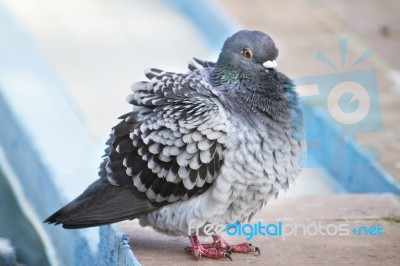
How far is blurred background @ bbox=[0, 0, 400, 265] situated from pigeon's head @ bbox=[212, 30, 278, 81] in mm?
1727

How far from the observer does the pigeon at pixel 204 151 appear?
4645 mm

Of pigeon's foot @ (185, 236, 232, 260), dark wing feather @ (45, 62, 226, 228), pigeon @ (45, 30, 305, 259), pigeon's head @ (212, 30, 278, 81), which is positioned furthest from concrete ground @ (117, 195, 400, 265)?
pigeon's head @ (212, 30, 278, 81)

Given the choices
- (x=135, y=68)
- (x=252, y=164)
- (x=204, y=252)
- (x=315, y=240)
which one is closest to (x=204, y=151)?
(x=252, y=164)

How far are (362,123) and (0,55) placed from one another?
3.45 meters

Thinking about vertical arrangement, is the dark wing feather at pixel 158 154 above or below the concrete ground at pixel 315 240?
above

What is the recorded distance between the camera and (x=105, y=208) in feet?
15.9

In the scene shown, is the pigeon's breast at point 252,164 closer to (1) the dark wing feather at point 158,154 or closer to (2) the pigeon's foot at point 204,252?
(1) the dark wing feather at point 158,154

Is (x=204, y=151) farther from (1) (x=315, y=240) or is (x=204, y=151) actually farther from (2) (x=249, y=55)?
(1) (x=315, y=240)

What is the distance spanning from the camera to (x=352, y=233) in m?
5.26

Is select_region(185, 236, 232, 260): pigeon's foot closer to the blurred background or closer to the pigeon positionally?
the pigeon

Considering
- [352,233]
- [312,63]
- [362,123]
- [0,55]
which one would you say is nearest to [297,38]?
[312,63]

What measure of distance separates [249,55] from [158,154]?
0.70 m

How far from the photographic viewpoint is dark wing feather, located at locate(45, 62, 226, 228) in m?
4.64

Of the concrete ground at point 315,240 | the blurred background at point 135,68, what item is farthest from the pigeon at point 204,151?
the blurred background at point 135,68
